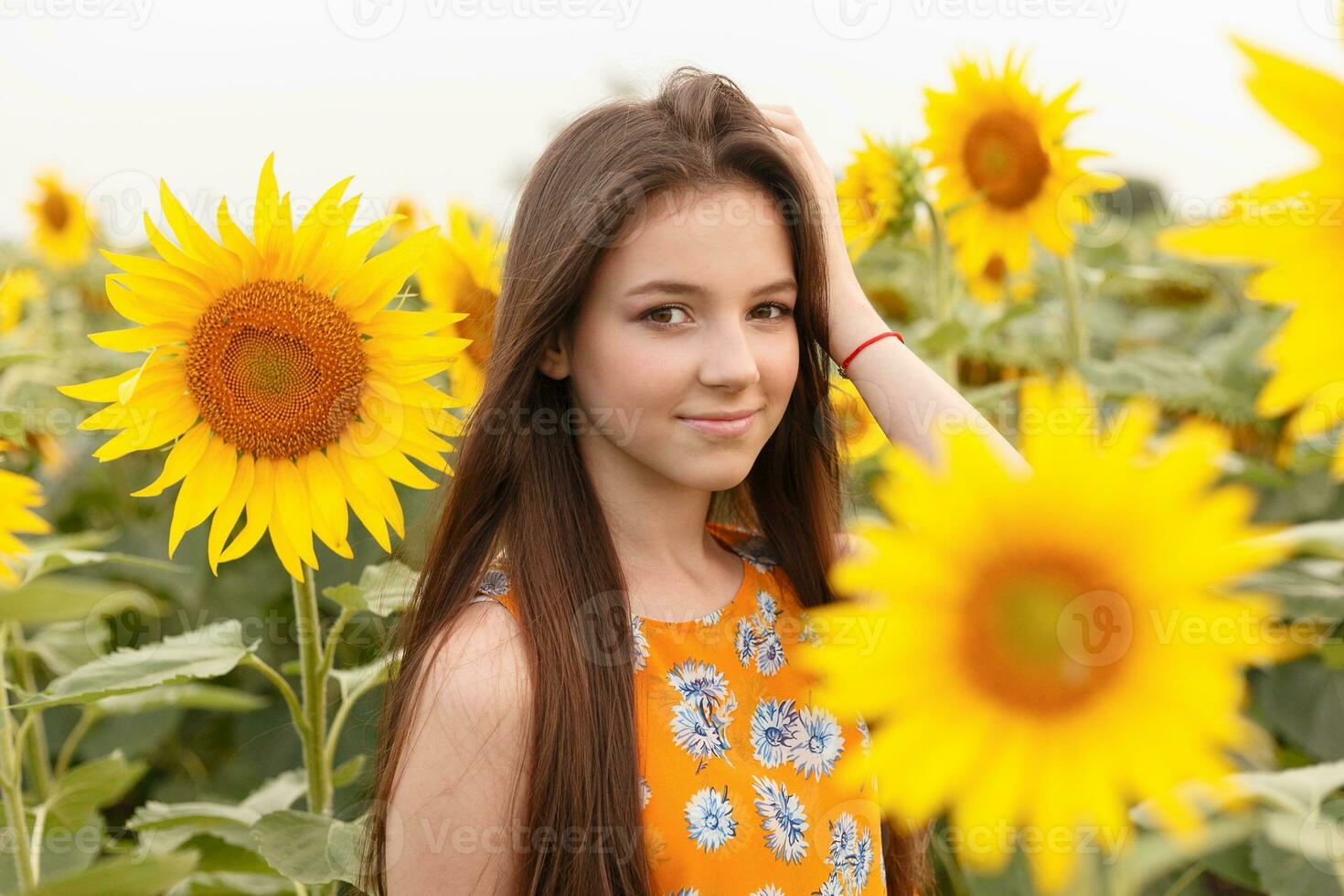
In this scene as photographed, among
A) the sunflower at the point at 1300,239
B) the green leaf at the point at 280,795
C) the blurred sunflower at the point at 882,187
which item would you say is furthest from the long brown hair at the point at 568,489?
the sunflower at the point at 1300,239

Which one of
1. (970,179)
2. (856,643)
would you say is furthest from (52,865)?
(970,179)

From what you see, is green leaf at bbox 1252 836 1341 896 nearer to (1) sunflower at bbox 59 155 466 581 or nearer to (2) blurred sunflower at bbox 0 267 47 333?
(1) sunflower at bbox 59 155 466 581

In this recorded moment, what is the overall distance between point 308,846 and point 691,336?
68 cm

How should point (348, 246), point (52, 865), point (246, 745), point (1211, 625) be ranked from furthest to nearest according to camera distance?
point (246, 745) < point (52, 865) < point (348, 246) < point (1211, 625)

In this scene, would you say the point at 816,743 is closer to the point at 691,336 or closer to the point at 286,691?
the point at 691,336

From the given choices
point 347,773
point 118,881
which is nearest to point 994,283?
point 347,773

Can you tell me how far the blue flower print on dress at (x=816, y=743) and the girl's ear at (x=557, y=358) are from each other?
1.58 ft

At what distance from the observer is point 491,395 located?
4.89ft

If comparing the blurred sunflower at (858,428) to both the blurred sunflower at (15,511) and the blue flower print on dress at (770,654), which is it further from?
the blurred sunflower at (15,511)

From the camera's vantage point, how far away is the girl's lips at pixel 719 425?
52.2 inches

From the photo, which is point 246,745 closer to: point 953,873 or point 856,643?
point 953,873

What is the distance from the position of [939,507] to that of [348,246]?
1.06m

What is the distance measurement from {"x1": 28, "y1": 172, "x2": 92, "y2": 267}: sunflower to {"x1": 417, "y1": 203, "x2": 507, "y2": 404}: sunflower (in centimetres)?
283

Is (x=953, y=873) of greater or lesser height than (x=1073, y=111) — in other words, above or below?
below
